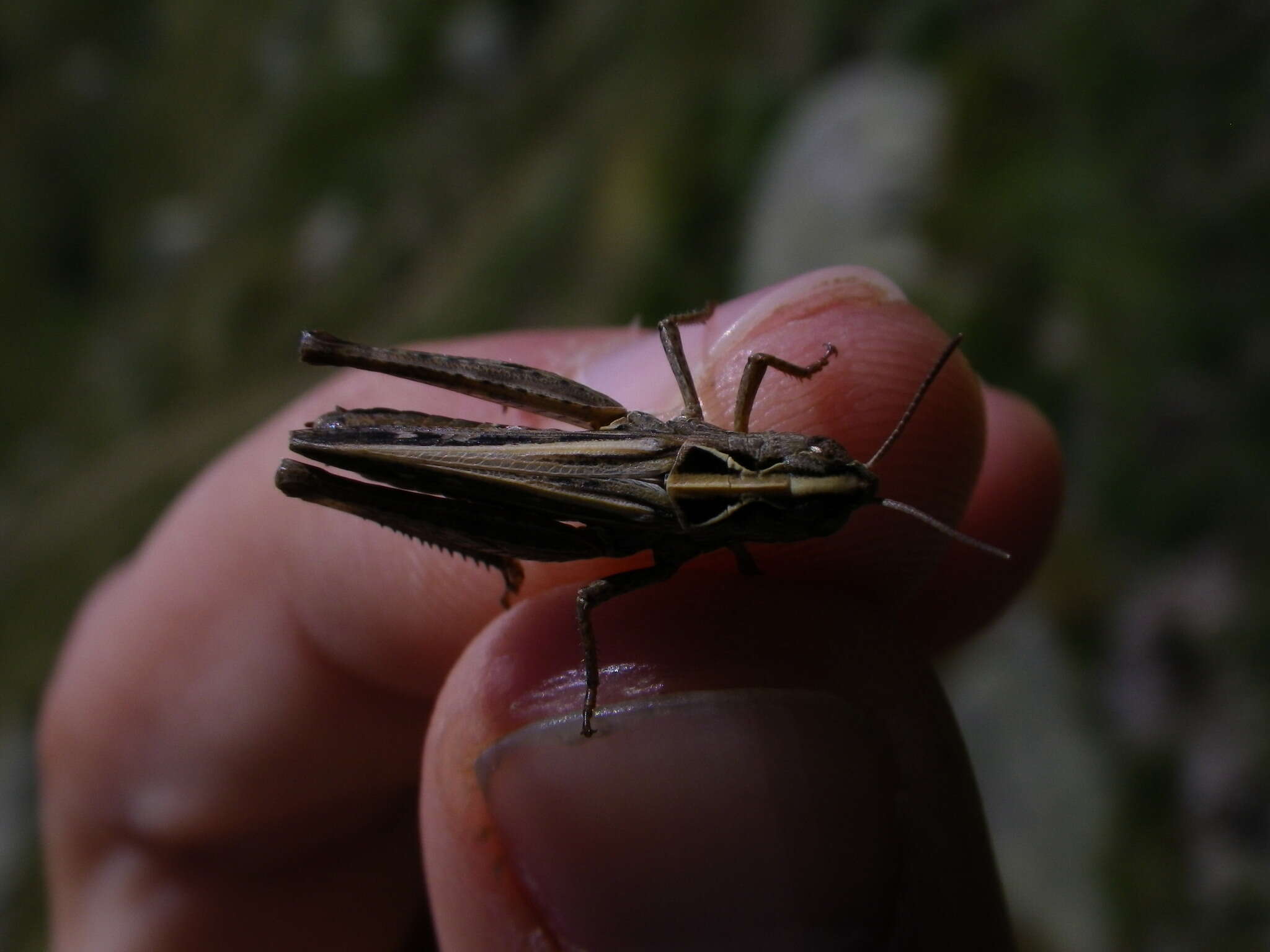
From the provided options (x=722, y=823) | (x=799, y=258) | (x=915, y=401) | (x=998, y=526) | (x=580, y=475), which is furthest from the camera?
(x=799, y=258)

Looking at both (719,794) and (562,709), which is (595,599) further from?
(719,794)

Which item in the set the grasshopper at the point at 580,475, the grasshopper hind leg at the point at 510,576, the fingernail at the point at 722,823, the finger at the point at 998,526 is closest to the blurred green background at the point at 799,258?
the finger at the point at 998,526

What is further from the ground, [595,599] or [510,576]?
[595,599]

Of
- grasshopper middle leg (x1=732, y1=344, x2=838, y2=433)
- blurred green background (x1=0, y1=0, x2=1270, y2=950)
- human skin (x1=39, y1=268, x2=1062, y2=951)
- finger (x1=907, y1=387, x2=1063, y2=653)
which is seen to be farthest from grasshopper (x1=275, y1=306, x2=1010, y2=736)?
blurred green background (x1=0, y1=0, x2=1270, y2=950)

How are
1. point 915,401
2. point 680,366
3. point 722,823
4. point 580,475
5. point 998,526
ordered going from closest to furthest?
1. point 722,823
2. point 915,401
3. point 580,475
4. point 680,366
5. point 998,526

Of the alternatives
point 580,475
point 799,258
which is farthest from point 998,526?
point 799,258

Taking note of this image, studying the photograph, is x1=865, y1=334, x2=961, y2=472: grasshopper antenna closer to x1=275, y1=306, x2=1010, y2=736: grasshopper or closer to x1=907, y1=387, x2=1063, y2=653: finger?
x1=275, y1=306, x2=1010, y2=736: grasshopper
